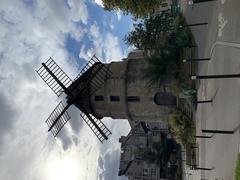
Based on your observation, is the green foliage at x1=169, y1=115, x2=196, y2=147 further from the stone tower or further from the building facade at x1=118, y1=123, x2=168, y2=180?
the building facade at x1=118, y1=123, x2=168, y2=180

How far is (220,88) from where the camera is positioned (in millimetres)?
23094

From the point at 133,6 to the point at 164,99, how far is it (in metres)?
11.5

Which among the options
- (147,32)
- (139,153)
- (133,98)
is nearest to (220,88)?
(133,98)

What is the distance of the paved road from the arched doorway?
7.42ft

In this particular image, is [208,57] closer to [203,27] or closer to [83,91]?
[203,27]

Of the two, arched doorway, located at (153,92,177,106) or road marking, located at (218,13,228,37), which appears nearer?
road marking, located at (218,13,228,37)

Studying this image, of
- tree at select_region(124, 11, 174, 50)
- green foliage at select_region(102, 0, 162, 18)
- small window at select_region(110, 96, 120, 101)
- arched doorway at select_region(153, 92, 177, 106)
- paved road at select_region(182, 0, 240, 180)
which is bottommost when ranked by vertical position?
paved road at select_region(182, 0, 240, 180)

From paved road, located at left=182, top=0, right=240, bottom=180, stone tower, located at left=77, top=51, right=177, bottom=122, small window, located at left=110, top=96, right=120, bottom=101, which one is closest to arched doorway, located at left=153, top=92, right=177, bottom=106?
stone tower, located at left=77, top=51, right=177, bottom=122

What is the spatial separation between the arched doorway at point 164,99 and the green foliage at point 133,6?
11.1 metres

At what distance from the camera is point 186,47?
1224 inches

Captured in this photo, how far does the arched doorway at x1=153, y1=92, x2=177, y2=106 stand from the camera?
101 feet

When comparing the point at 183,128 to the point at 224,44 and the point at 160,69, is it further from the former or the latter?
the point at 224,44

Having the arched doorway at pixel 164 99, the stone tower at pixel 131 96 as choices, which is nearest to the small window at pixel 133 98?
the stone tower at pixel 131 96

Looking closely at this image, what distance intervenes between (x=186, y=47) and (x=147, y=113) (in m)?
5.74
